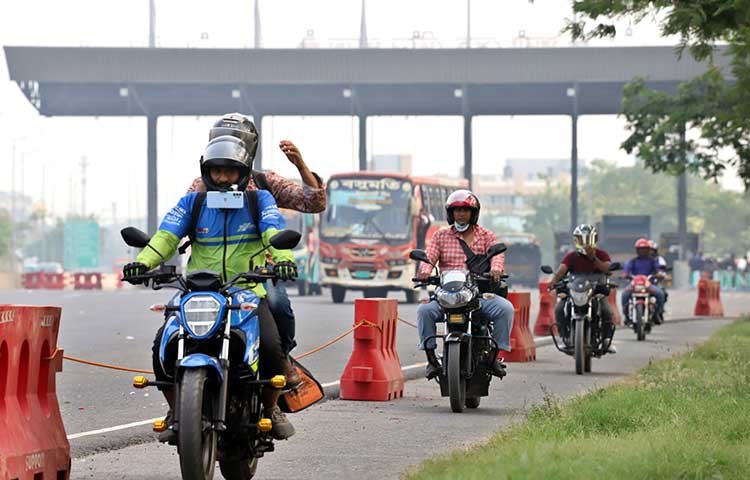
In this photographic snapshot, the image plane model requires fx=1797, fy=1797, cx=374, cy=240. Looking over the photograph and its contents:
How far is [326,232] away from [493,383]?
3090 centimetres

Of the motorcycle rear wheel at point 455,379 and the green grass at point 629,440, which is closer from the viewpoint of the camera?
the green grass at point 629,440

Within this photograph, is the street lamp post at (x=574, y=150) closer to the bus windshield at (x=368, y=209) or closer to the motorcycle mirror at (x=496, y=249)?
the bus windshield at (x=368, y=209)

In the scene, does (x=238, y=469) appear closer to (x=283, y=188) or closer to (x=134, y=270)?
(x=134, y=270)

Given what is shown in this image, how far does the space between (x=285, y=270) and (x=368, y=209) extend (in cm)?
4019

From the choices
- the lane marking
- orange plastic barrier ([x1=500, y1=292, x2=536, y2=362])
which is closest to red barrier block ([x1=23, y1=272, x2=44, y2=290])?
orange plastic barrier ([x1=500, y1=292, x2=536, y2=362])

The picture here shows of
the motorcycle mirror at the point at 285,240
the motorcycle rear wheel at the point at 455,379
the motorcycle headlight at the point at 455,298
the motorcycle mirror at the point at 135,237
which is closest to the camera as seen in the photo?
the motorcycle mirror at the point at 285,240

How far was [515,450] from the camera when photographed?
8.86 metres

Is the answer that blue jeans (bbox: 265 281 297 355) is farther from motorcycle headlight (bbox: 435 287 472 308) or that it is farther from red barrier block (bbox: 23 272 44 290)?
red barrier block (bbox: 23 272 44 290)

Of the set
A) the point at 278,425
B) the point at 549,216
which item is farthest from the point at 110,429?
the point at 549,216

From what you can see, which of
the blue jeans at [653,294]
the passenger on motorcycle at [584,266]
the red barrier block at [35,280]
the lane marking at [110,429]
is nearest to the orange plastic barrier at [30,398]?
the lane marking at [110,429]

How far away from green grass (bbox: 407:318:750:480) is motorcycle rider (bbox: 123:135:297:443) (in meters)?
0.86

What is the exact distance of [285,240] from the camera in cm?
827

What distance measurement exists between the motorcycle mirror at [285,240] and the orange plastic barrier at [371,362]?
6.38 metres

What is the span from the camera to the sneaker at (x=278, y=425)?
342 inches
